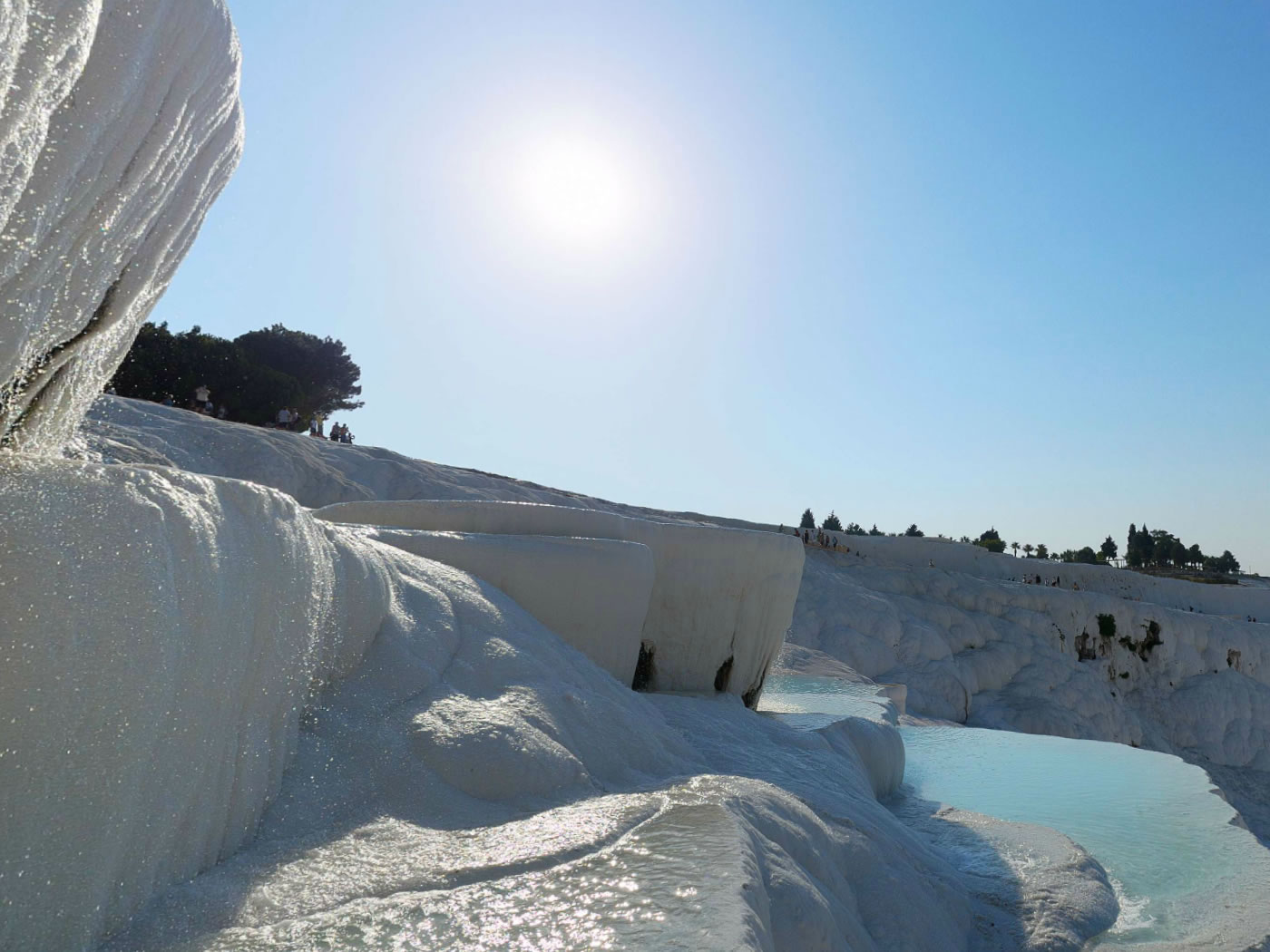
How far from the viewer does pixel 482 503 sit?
20.2ft

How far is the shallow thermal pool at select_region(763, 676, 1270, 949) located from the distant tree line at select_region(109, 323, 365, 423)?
2157cm

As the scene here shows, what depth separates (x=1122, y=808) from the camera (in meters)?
7.60

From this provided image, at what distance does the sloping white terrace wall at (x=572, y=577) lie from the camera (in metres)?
5.11

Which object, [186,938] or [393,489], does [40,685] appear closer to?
[186,938]

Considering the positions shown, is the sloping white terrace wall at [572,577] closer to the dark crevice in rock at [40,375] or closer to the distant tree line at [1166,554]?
the dark crevice in rock at [40,375]

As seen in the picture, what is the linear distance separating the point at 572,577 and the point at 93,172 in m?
3.57

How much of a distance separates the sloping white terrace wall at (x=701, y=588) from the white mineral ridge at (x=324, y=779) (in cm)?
217

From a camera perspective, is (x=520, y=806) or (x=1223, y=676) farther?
(x=1223, y=676)

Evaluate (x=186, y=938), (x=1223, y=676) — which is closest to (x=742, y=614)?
(x=186, y=938)

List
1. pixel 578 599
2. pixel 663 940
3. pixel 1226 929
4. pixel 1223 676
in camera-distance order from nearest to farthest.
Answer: pixel 663 940, pixel 1226 929, pixel 578 599, pixel 1223 676

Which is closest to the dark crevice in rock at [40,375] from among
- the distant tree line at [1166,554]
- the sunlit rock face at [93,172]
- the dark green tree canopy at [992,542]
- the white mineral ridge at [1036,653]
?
the sunlit rock face at [93,172]

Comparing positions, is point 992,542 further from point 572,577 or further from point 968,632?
point 572,577

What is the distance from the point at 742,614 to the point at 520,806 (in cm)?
472

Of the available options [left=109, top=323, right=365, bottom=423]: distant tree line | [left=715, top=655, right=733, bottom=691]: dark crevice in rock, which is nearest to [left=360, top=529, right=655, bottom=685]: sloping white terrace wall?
[left=715, top=655, right=733, bottom=691]: dark crevice in rock
